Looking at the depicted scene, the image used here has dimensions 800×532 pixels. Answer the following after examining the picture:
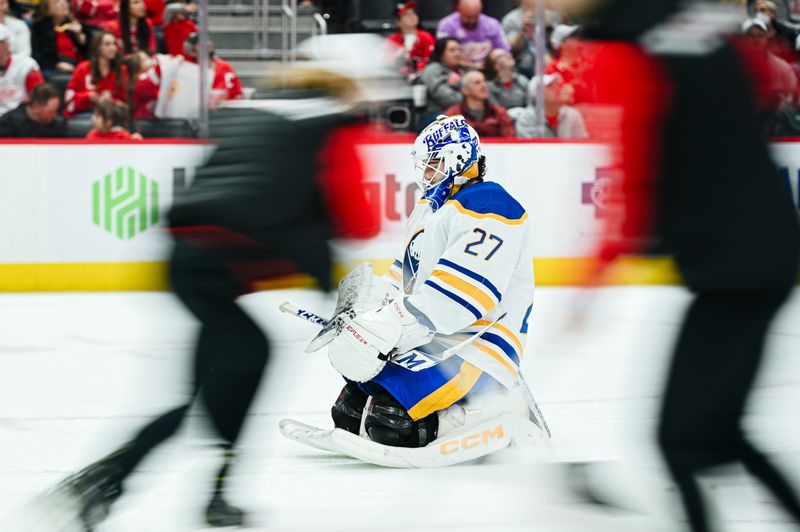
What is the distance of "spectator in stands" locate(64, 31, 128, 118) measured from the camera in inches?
279

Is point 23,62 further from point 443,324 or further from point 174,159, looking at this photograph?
point 443,324

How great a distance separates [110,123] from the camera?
7027 millimetres

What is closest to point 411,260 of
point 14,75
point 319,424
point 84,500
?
point 319,424

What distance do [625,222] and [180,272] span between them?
35.8 inches

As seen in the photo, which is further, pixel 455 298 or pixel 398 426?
pixel 398 426

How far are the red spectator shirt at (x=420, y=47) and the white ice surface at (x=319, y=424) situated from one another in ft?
7.92

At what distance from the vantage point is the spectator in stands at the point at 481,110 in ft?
Result: 23.7

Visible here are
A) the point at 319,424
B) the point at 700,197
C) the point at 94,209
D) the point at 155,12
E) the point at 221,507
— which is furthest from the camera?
Answer: the point at 155,12

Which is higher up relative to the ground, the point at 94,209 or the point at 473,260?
the point at 473,260

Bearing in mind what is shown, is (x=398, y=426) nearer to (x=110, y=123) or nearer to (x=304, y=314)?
(x=304, y=314)

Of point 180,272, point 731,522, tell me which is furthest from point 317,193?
point 731,522

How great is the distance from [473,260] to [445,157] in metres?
0.32

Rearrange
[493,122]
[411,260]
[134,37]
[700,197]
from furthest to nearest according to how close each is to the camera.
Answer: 1. [134,37]
2. [493,122]
3. [411,260]
4. [700,197]

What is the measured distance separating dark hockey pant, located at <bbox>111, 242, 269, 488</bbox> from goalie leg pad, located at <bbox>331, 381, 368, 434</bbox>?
2.69 feet
